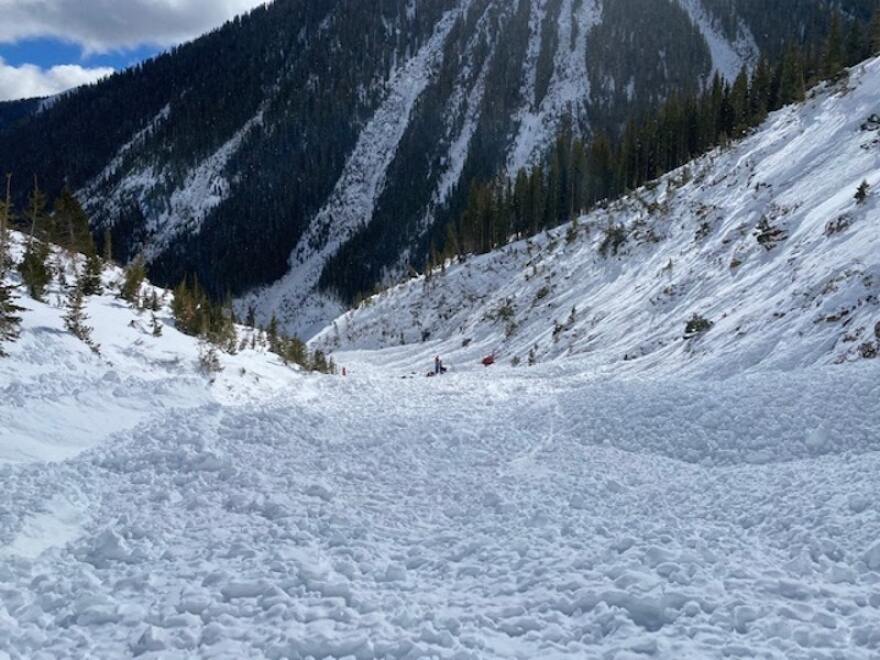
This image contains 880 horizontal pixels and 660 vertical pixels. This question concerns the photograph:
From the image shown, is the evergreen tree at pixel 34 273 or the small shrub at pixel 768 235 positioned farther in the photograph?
the small shrub at pixel 768 235

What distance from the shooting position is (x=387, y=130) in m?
172

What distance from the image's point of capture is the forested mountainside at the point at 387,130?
149750 millimetres

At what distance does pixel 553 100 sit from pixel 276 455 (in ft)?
541

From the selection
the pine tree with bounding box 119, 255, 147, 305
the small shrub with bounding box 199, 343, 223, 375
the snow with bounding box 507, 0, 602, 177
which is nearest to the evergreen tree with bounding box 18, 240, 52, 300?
the pine tree with bounding box 119, 255, 147, 305

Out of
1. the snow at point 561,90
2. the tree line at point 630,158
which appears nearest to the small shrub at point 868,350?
the tree line at point 630,158

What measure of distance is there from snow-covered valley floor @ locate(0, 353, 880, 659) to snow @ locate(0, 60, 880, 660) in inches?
1.8

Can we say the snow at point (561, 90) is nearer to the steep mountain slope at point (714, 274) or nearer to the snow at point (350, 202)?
the snow at point (350, 202)

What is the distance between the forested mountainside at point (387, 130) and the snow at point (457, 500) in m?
115

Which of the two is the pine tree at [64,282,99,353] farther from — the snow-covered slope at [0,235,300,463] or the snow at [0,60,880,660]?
the snow at [0,60,880,660]

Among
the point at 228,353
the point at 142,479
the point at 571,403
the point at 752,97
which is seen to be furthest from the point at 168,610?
the point at 752,97

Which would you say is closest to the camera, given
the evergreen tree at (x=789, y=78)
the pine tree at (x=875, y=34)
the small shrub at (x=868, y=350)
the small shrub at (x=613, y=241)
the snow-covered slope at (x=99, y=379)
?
the snow-covered slope at (x=99, y=379)

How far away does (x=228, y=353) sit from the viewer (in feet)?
84.5

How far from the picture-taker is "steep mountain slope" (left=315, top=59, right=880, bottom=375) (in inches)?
846

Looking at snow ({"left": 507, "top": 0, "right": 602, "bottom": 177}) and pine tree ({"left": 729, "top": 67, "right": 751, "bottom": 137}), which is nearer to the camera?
pine tree ({"left": 729, "top": 67, "right": 751, "bottom": 137})
